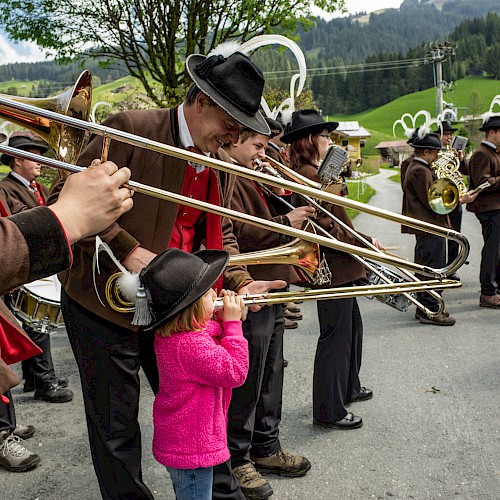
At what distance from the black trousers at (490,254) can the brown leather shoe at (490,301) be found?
5cm

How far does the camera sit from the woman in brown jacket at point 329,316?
13.9 feet

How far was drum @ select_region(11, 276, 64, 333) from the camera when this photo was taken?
4.82 metres

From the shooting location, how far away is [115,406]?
2.67m

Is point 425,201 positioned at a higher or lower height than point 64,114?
lower

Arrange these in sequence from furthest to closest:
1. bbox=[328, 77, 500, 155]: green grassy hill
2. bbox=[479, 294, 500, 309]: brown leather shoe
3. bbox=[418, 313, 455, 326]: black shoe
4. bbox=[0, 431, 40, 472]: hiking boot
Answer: bbox=[328, 77, 500, 155]: green grassy hill
bbox=[479, 294, 500, 309]: brown leather shoe
bbox=[418, 313, 455, 326]: black shoe
bbox=[0, 431, 40, 472]: hiking boot

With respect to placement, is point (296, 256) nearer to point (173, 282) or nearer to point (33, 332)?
point (173, 282)

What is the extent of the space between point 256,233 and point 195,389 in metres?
1.28

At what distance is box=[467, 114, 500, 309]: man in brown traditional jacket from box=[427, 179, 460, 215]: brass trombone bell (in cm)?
75

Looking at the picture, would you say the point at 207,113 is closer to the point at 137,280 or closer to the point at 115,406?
the point at 137,280

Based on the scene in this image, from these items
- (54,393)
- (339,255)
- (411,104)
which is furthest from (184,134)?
(411,104)

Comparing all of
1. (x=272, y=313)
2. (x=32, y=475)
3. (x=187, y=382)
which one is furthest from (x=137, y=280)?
(x=32, y=475)

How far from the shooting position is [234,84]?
257 cm

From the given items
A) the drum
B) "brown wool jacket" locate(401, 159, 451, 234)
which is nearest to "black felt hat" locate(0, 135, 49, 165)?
the drum

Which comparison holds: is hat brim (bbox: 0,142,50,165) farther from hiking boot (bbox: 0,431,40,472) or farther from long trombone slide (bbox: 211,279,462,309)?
long trombone slide (bbox: 211,279,462,309)
